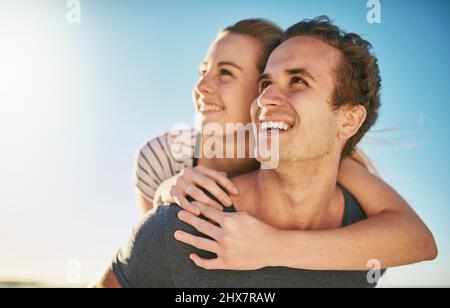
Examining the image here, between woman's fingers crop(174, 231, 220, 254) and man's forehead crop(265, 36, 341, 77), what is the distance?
2.34 ft

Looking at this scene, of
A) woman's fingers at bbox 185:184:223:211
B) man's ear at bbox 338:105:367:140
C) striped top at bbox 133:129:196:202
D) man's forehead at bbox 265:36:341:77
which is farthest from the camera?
striped top at bbox 133:129:196:202

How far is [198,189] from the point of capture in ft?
5.56

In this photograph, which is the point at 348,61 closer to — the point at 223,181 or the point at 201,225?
the point at 223,181

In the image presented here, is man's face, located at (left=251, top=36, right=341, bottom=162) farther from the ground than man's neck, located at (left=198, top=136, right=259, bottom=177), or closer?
farther from the ground

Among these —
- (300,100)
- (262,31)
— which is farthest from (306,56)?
(262,31)

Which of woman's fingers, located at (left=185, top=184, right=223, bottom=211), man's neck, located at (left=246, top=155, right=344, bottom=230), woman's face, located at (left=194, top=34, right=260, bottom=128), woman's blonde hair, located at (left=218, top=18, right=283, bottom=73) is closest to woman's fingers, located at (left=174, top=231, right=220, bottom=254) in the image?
woman's fingers, located at (left=185, top=184, right=223, bottom=211)

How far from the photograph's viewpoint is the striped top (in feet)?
7.95

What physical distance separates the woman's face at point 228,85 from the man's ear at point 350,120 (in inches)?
18.3

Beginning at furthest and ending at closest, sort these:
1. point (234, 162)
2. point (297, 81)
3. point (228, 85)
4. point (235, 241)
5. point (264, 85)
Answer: point (234, 162) < point (228, 85) < point (264, 85) < point (297, 81) < point (235, 241)

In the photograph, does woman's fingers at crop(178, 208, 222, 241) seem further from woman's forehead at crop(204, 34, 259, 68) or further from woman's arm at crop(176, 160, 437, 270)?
woman's forehead at crop(204, 34, 259, 68)

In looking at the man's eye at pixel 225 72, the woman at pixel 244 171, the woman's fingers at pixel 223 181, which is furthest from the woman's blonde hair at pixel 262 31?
the woman's fingers at pixel 223 181

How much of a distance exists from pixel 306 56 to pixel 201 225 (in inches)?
30.7

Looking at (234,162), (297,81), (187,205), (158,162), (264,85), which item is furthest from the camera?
(158,162)
